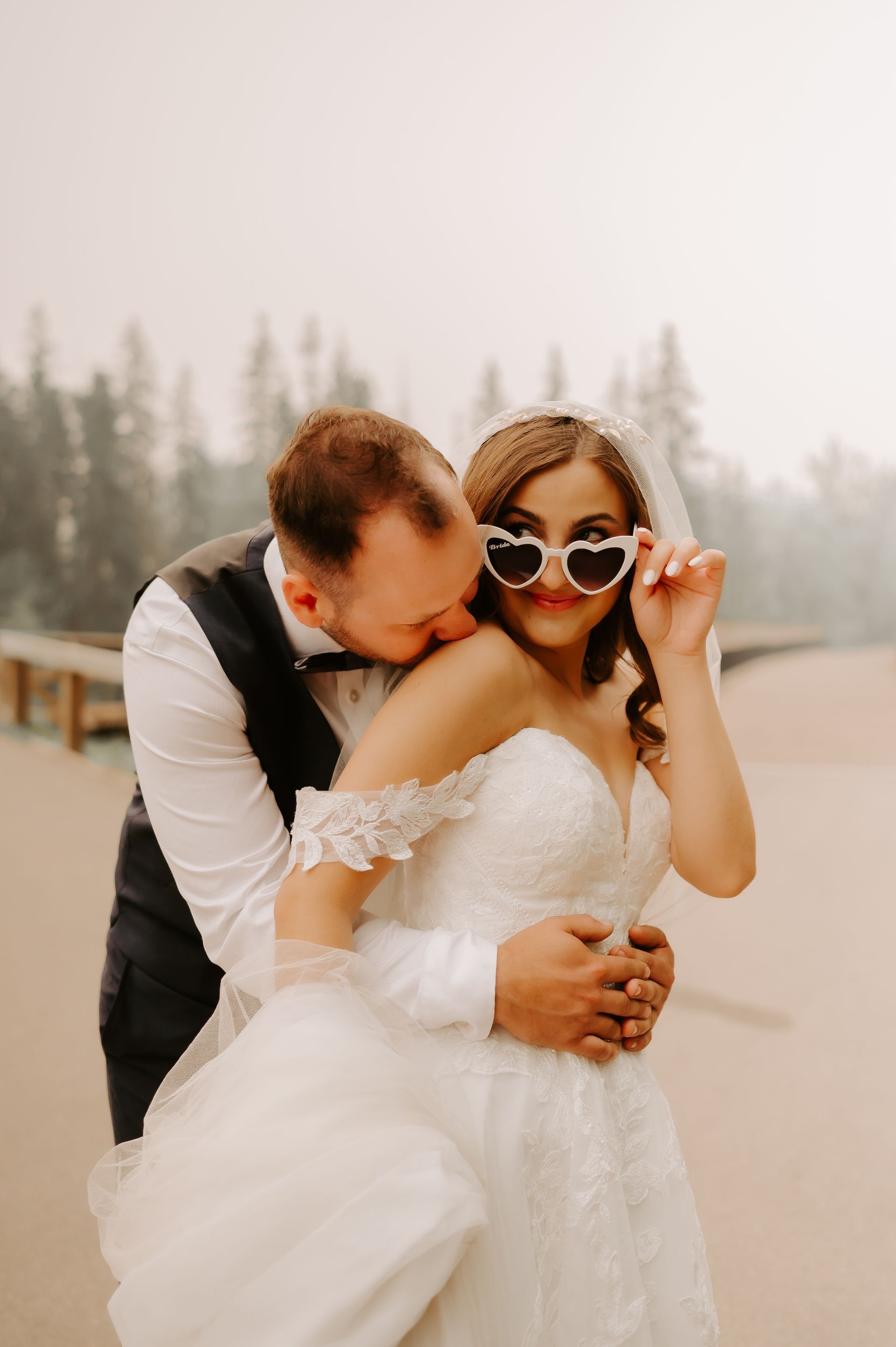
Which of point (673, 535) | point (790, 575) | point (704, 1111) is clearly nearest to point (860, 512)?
point (790, 575)

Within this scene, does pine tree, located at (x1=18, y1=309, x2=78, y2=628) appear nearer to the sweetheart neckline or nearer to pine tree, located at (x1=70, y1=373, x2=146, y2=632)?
pine tree, located at (x1=70, y1=373, x2=146, y2=632)

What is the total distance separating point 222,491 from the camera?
6.16 m

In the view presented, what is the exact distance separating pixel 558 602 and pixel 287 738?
1.35 ft

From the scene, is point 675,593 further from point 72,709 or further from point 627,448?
point 72,709

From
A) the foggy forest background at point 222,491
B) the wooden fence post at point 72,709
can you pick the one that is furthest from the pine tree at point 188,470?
the wooden fence post at point 72,709

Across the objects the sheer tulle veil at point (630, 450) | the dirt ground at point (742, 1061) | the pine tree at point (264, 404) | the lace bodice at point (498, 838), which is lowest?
the dirt ground at point (742, 1061)

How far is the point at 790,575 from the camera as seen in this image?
238 inches

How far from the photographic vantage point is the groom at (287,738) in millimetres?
1022

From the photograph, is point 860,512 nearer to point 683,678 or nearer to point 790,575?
point 790,575

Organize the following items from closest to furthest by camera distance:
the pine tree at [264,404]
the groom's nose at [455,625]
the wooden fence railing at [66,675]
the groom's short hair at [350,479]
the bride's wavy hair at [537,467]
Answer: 1. the groom's short hair at [350,479]
2. the groom's nose at [455,625]
3. the bride's wavy hair at [537,467]
4. the wooden fence railing at [66,675]
5. the pine tree at [264,404]

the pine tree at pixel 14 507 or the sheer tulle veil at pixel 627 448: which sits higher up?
the sheer tulle veil at pixel 627 448

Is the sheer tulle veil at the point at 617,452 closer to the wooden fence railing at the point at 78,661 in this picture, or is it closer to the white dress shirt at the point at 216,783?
the white dress shirt at the point at 216,783

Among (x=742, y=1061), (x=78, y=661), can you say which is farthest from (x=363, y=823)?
(x=78, y=661)

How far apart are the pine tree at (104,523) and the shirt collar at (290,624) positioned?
5.03m
